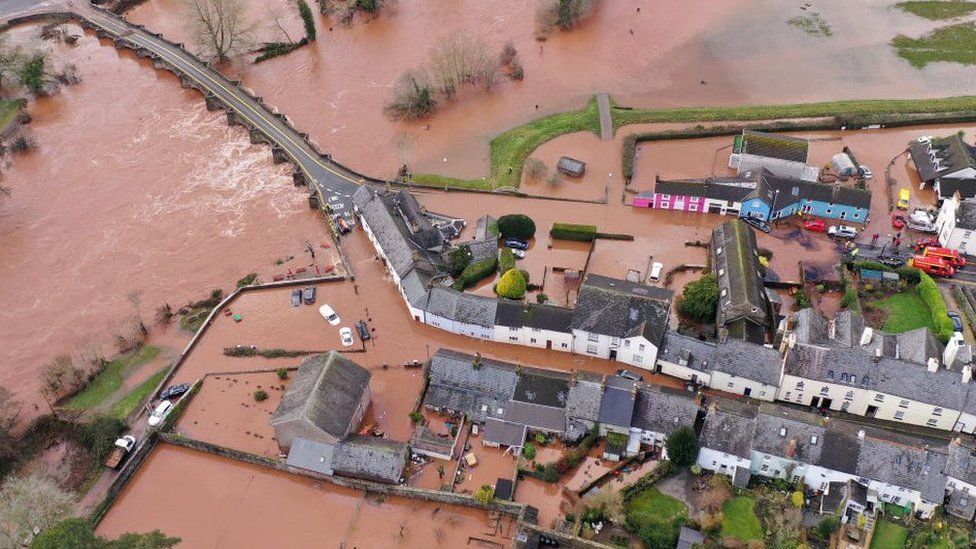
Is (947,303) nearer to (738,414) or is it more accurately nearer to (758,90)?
(738,414)

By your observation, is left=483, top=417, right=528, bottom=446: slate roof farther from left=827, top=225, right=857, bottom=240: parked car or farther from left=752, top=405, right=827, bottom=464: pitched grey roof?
left=827, top=225, right=857, bottom=240: parked car

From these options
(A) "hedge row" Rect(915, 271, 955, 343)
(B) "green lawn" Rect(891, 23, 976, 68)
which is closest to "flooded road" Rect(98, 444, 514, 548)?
(A) "hedge row" Rect(915, 271, 955, 343)

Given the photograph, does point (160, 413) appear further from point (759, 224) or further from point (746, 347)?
point (759, 224)

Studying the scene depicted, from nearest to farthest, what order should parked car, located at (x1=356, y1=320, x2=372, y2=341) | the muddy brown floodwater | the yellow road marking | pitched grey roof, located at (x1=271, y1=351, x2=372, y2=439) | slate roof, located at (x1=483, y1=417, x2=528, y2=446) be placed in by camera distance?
pitched grey roof, located at (x1=271, y1=351, x2=372, y2=439), slate roof, located at (x1=483, y1=417, x2=528, y2=446), parked car, located at (x1=356, y1=320, x2=372, y2=341), the muddy brown floodwater, the yellow road marking

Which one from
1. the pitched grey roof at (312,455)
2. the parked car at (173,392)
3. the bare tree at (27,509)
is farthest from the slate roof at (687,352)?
the bare tree at (27,509)

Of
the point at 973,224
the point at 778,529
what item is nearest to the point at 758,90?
the point at 973,224

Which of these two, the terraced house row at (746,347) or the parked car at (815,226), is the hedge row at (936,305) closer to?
the terraced house row at (746,347)
